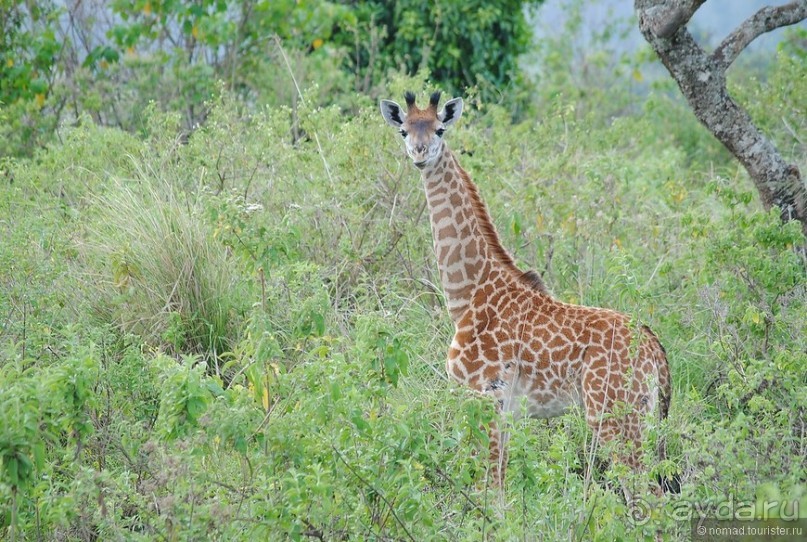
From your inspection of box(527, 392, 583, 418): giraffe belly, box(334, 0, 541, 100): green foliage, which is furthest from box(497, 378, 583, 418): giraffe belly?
box(334, 0, 541, 100): green foliage

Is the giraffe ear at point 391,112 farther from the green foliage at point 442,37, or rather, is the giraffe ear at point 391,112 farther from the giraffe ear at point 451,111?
the green foliage at point 442,37

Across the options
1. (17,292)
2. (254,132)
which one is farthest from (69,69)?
(17,292)

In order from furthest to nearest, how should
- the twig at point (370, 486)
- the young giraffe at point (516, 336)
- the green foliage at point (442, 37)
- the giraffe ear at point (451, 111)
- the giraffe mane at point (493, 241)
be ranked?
the green foliage at point (442, 37)
the giraffe ear at point (451, 111)
the giraffe mane at point (493, 241)
the young giraffe at point (516, 336)
the twig at point (370, 486)

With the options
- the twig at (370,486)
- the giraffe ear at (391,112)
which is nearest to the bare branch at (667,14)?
the giraffe ear at (391,112)

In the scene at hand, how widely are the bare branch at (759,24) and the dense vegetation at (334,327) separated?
112cm

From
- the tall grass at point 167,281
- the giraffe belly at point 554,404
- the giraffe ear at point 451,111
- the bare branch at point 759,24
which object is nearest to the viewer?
the giraffe belly at point 554,404

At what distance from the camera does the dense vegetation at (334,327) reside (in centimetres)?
507

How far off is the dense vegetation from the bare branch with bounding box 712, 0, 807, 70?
1.12 meters

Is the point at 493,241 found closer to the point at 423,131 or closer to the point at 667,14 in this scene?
the point at 423,131

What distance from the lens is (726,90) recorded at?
26.1 ft

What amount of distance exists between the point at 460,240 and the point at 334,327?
47.4 inches

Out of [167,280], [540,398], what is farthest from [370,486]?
[167,280]

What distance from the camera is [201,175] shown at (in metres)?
9.41

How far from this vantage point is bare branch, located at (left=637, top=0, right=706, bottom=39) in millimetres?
7566
